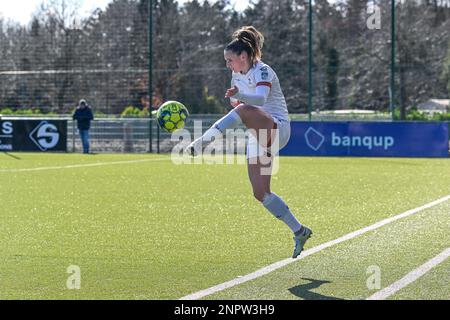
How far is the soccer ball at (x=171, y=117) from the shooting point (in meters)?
11.0

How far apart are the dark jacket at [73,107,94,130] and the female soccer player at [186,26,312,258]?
22.5 metres

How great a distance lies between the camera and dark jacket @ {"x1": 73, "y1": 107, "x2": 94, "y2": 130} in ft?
104

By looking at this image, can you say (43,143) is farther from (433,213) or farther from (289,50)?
(433,213)

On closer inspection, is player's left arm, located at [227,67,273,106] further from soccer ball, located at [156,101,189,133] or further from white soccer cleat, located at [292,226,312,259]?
soccer ball, located at [156,101,189,133]

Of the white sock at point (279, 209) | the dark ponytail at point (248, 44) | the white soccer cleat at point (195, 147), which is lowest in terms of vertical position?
→ the white sock at point (279, 209)

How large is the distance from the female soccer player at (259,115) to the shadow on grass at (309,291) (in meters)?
1.17

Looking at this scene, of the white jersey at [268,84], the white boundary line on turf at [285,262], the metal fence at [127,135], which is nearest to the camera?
the white boundary line on turf at [285,262]

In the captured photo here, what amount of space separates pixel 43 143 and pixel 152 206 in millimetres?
18457

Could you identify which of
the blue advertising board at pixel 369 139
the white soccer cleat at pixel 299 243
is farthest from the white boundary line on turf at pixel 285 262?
the blue advertising board at pixel 369 139

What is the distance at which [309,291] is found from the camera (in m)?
7.59

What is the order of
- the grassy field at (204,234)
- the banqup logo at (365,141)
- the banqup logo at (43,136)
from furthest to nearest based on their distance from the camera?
the banqup logo at (43,136), the banqup logo at (365,141), the grassy field at (204,234)

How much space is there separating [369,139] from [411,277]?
21.0 m

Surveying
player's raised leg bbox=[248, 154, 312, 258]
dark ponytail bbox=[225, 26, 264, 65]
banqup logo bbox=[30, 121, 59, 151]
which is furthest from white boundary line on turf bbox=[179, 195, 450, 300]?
banqup logo bbox=[30, 121, 59, 151]

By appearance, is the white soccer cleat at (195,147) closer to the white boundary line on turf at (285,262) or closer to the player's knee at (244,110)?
the player's knee at (244,110)
